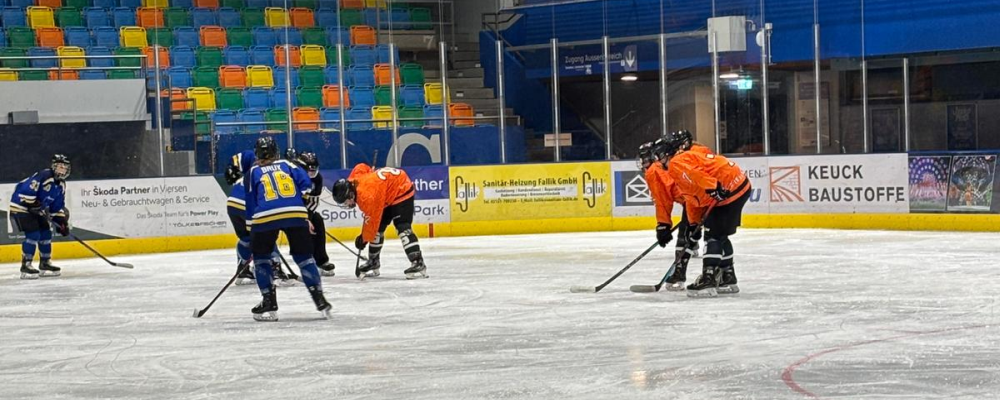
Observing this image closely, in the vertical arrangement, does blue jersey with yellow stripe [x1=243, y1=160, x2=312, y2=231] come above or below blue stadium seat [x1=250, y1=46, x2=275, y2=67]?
below

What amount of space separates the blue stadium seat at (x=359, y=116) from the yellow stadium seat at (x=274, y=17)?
8.71ft

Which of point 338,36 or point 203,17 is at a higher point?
point 203,17

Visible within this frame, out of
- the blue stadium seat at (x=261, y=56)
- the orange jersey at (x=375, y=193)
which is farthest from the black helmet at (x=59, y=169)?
the blue stadium seat at (x=261, y=56)

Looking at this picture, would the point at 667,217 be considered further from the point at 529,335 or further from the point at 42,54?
the point at 42,54

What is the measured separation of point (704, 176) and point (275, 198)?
8.97 ft

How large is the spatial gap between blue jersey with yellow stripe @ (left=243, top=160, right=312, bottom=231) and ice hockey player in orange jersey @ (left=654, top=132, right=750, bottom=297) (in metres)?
2.44

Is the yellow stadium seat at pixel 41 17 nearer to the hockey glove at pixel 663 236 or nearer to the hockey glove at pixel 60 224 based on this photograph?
the hockey glove at pixel 60 224

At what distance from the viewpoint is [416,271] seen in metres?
10.9

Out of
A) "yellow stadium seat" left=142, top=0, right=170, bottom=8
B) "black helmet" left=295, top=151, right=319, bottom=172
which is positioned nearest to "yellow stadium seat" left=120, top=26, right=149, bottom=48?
"yellow stadium seat" left=142, top=0, right=170, bottom=8

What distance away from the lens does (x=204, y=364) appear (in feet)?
21.6

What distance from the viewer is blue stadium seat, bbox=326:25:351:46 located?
1777 centimetres

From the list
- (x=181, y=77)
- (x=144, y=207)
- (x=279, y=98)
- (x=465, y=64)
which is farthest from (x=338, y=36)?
(x=144, y=207)

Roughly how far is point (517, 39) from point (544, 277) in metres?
7.38

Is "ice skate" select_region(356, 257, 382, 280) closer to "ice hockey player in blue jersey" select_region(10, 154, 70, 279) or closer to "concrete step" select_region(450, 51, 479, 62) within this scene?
"ice hockey player in blue jersey" select_region(10, 154, 70, 279)
